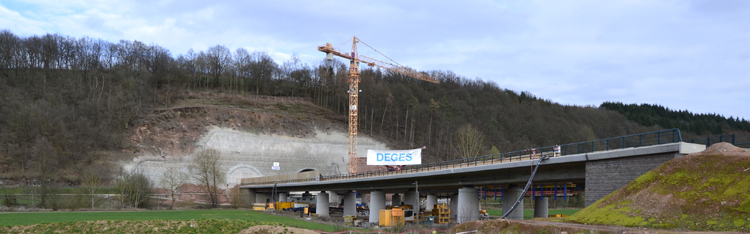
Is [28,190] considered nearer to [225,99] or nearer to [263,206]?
[263,206]

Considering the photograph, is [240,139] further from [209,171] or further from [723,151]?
[723,151]

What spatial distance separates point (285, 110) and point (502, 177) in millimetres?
81797

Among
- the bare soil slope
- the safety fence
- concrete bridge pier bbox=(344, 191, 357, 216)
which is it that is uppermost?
the bare soil slope

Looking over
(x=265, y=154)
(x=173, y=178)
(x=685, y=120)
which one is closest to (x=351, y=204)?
(x=173, y=178)

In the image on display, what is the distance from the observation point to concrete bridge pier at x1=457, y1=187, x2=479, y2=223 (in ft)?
139

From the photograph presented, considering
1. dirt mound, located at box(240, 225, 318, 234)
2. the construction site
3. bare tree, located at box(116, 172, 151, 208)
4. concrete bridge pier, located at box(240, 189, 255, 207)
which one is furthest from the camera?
Answer: concrete bridge pier, located at box(240, 189, 255, 207)

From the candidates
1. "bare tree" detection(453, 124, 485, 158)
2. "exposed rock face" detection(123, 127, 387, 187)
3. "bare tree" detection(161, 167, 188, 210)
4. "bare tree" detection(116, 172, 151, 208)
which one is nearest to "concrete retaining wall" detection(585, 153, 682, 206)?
"bare tree" detection(116, 172, 151, 208)

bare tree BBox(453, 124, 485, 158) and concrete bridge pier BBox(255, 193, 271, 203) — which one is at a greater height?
bare tree BBox(453, 124, 485, 158)

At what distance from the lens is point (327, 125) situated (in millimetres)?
108875

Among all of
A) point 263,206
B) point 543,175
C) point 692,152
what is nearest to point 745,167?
point 692,152

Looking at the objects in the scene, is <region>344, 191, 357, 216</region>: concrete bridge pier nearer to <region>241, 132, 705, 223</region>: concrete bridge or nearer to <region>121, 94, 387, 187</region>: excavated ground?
<region>241, 132, 705, 223</region>: concrete bridge

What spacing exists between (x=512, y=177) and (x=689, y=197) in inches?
641

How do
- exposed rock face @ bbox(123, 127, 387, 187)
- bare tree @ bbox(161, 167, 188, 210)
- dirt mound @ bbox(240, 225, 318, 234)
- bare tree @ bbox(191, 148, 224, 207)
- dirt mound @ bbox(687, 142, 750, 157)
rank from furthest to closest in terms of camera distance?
1. exposed rock face @ bbox(123, 127, 387, 187)
2. bare tree @ bbox(161, 167, 188, 210)
3. bare tree @ bbox(191, 148, 224, 207)
4. dirt mound @ bbox(240, 225, 318, 234)
5. dirt mound @ bbox(687, 142, 750, 157)

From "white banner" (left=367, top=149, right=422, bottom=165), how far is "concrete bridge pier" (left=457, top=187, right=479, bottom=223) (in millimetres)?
11410
